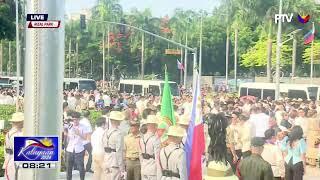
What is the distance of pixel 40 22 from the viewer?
267 cm

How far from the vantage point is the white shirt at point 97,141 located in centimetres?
884

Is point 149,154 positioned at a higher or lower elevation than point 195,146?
lower

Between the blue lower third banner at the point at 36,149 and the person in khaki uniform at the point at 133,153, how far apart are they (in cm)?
557

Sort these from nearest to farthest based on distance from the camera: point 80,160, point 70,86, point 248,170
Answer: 1. point 248,170
2. point 80,160
3. point 70,86

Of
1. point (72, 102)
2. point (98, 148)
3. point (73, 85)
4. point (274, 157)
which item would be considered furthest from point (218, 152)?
point (73, 85)

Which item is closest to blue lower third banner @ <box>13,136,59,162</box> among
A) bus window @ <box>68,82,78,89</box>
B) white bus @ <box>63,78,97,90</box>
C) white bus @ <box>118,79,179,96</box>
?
white bus @ <box>63,78,97,90</box>

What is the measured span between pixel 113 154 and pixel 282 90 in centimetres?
666

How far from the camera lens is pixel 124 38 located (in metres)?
15.2

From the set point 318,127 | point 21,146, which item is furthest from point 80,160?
point 21,146

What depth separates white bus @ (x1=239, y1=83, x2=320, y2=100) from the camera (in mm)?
13898

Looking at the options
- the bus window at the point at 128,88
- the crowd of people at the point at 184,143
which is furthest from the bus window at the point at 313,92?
the bus window at the point at 128,88

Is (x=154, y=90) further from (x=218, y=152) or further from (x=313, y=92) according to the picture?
(x=218, y=152)

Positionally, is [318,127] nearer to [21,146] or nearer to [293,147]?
[293,147]

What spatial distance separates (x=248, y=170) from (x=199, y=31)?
7375 mm
